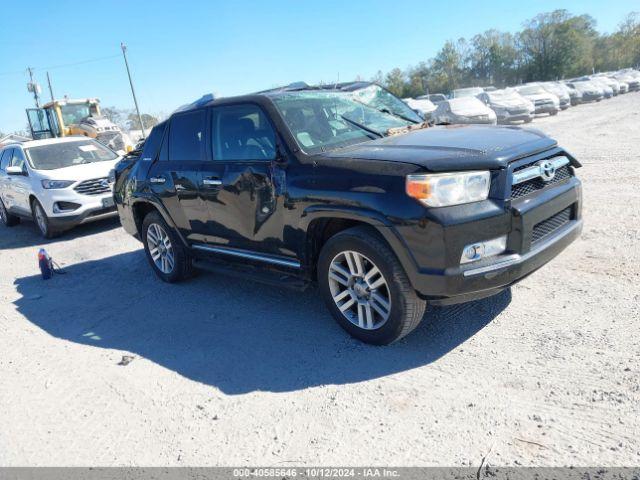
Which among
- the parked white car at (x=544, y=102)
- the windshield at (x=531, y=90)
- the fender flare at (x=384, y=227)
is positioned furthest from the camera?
the windshield at (x=531, y=90)

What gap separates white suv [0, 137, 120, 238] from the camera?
8.83m

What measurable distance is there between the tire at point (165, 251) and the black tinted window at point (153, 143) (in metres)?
0.66

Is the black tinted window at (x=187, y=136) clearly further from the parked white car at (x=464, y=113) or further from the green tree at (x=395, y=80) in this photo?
the green tree at (x=395, y=80)

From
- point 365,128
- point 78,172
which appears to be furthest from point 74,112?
point 365,128

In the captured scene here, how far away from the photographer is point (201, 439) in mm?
2920

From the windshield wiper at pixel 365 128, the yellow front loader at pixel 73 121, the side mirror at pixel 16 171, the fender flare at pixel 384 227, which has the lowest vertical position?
the fender flare at pixel 384 227

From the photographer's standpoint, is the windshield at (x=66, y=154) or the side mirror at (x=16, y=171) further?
the windshield at (x=66, y=154)

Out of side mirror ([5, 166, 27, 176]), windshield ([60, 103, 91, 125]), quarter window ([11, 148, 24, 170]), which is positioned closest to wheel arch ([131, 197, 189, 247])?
side mirror ([5, 166, 27, 176])

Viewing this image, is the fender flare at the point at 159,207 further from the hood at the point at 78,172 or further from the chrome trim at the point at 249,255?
the hood at the point at 78,172

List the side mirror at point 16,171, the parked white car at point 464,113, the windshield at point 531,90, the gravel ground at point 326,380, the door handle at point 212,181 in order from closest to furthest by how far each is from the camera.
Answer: the gravel ground at point 326,380
the door handle at point 212,181
the side mirror at point 16,171
the parked white car at point 464,113
the windshield at point 531,90

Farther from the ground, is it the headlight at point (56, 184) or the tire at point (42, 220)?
the headlight at point (56, 184)

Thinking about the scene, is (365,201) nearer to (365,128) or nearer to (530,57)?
(365,128)

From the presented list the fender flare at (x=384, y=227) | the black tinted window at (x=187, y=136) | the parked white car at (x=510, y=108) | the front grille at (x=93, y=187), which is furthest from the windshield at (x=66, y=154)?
the parked white car at (x=510, y=108)

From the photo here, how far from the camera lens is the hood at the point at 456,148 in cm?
313
